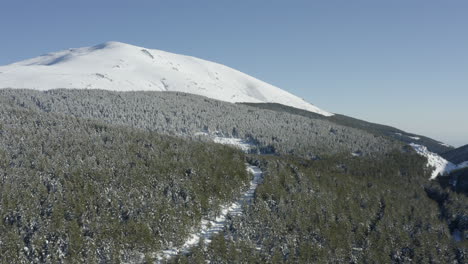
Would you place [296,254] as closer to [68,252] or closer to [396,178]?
[68,252]

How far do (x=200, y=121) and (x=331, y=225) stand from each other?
6929 cm

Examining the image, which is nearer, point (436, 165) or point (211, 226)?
point (211, 226)

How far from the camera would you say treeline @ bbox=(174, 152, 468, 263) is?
131 feet

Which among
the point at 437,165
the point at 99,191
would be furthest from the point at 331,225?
the point at 437,165

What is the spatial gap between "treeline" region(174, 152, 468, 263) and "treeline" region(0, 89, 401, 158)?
27.0 meters

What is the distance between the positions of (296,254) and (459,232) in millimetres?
38419

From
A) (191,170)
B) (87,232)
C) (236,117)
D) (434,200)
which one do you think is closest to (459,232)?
(434,200)

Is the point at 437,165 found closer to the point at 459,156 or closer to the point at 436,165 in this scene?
the point at 436,165

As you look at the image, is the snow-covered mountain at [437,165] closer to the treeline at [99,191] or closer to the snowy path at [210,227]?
the treeline at [99,191]

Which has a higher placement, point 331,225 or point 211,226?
point 331,225

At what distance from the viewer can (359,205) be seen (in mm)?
58656

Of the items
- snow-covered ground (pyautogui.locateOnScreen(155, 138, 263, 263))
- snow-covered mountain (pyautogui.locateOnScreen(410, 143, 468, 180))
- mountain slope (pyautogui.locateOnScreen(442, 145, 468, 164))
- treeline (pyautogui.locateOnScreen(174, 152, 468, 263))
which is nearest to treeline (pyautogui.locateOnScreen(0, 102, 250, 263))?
snow-covered ground (pyautogui.locateOnScreen(155, 138, 263, 263))

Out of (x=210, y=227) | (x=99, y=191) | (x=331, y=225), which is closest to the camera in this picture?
(x=99, y=191)

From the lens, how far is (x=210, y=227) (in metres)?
41.8
